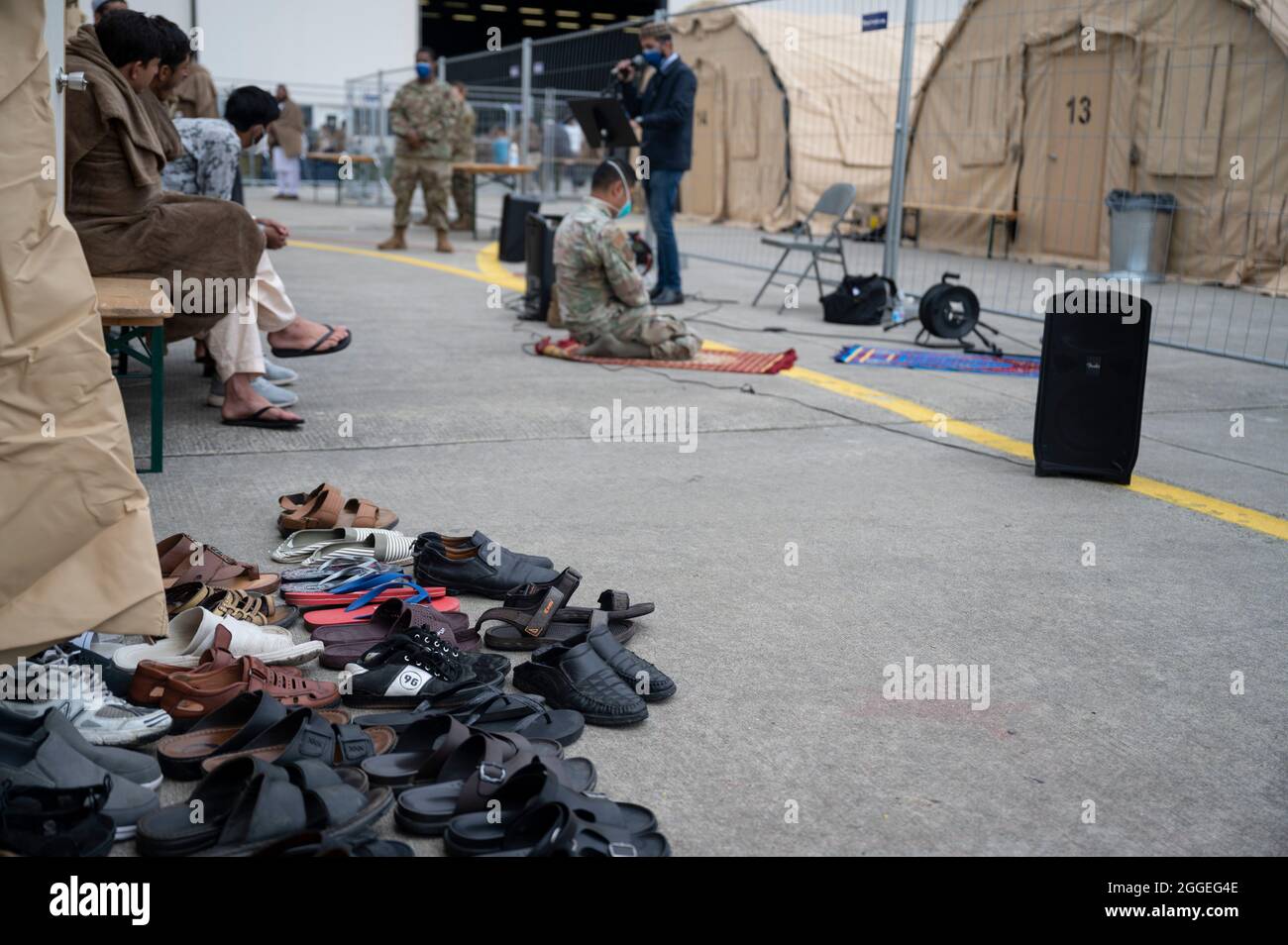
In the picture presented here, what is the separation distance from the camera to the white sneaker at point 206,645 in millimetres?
3051

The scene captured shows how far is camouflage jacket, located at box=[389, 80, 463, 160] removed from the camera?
13.8m

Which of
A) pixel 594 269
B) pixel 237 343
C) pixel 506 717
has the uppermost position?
pixel 594 269

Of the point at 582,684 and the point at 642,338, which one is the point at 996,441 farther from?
the point at 582,684

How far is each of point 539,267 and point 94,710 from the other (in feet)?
23.1

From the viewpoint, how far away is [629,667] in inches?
122

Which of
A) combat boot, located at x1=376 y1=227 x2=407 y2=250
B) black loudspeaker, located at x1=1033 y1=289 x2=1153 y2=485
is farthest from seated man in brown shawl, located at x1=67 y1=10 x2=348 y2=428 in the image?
combat boot, located at x1=376 y1=227 x2=407 y2=250

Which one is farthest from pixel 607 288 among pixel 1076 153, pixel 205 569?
pixel 1076 153

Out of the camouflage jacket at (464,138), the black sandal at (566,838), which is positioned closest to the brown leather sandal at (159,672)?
the black sandal at (566,838)

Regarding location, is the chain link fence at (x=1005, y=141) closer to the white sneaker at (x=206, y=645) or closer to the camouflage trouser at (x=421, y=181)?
the camouflage trouser at (x=421, y=181)

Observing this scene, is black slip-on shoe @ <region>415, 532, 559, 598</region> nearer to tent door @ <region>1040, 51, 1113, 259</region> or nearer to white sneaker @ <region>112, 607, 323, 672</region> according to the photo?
white sneaker @ <region>112, 607, 323, 672</region>

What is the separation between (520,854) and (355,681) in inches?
36.1

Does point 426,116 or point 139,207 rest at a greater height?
point 426,116
